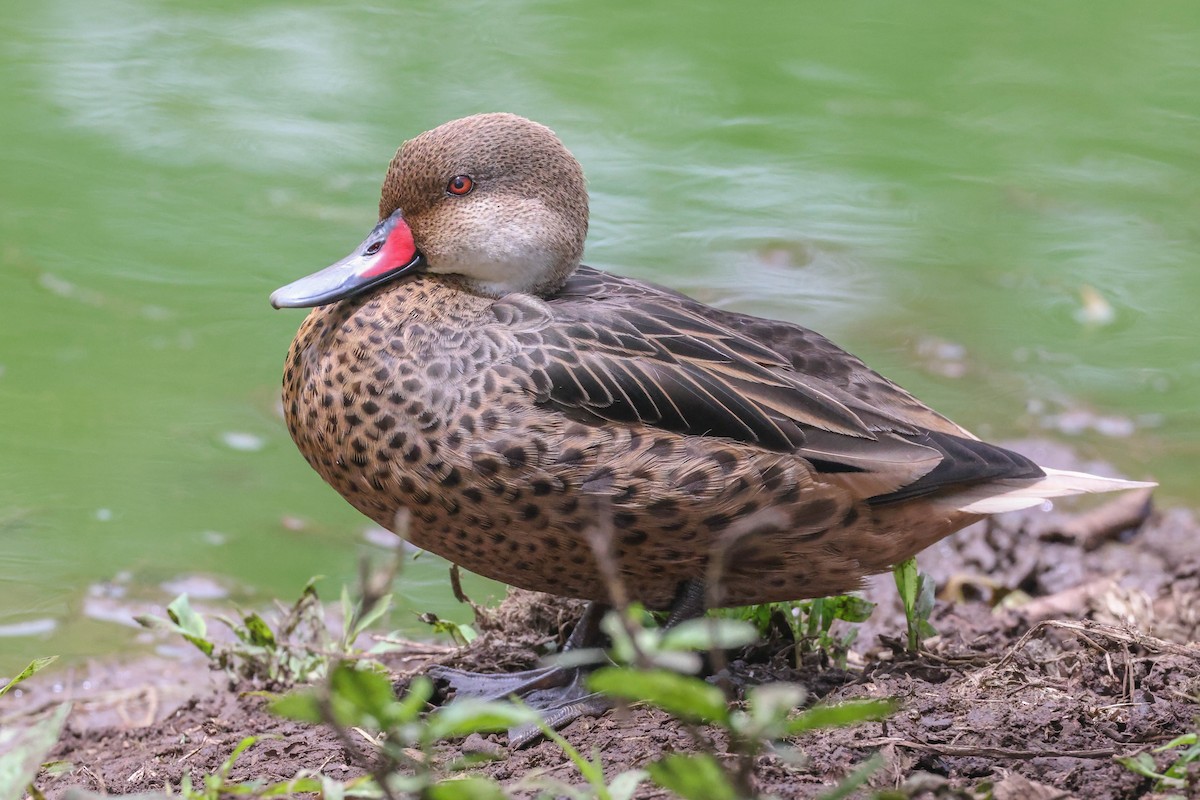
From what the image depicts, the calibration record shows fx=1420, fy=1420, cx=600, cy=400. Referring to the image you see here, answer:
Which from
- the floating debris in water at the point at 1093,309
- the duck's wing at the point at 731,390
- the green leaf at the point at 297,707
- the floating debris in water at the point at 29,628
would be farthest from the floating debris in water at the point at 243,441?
the green leaf at the point at 297,707

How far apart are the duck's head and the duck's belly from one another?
9.5 inches

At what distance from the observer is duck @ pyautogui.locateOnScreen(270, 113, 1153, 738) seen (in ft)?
11.0

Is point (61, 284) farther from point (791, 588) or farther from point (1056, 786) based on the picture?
point (1056, 786)

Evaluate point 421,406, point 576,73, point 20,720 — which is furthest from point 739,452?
point 576,73

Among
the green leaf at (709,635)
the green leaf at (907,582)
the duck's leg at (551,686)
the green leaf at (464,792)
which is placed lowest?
the duck's leg at (551,686)

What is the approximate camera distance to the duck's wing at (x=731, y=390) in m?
3.46

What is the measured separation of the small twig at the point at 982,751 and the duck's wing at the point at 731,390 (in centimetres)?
82

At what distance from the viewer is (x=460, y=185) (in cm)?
376

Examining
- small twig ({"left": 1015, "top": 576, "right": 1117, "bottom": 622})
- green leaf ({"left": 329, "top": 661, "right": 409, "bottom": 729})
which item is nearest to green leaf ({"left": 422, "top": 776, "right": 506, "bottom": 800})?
green leaf ({"left": 329, "top": 661, "right": 409, "bottom": 729})

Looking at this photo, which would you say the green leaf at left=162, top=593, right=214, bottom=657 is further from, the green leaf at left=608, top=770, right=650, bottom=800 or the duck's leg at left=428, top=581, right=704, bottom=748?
the green leaf at left=608, top=770, right=650, bottom=800

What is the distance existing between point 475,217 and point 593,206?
429 centimetres

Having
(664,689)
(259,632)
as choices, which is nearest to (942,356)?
(259,632)

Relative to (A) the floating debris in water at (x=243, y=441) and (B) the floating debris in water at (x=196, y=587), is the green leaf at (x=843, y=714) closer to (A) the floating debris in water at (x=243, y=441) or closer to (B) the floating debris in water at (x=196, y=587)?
(B) the floating debris in water at (x=196, y=587)

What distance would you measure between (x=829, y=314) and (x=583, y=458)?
13.2 feet
